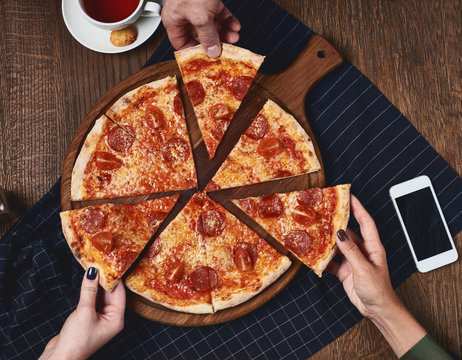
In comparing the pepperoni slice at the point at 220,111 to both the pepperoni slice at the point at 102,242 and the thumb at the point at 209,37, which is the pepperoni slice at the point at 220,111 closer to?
the thumb at the point at 209,37

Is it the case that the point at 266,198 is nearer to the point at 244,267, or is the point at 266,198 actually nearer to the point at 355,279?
the point at 244,267

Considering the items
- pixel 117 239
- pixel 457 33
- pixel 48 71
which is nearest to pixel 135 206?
pixel 117 239

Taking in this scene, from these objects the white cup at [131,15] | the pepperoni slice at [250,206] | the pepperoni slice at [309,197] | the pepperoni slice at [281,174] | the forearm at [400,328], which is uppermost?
the white cup at [131,15]

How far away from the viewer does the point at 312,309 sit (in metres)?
4.16

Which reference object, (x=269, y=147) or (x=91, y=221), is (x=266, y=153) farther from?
(x=91, y=221)

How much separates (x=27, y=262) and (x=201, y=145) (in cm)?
192

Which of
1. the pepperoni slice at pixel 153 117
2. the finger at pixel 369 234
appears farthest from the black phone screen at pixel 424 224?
the pepperoni slice at pixel 153 117

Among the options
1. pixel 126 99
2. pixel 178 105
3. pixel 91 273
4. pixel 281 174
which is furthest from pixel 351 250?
pixel 126 99

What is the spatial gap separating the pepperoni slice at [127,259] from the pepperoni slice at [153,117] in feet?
3.89

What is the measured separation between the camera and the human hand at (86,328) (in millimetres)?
3584

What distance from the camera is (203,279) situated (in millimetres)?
4086

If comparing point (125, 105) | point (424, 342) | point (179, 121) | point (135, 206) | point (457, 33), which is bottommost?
point (424, 342)

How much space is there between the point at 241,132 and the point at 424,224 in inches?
76.1

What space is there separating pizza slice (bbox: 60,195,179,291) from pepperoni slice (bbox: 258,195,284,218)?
0.98 meters
